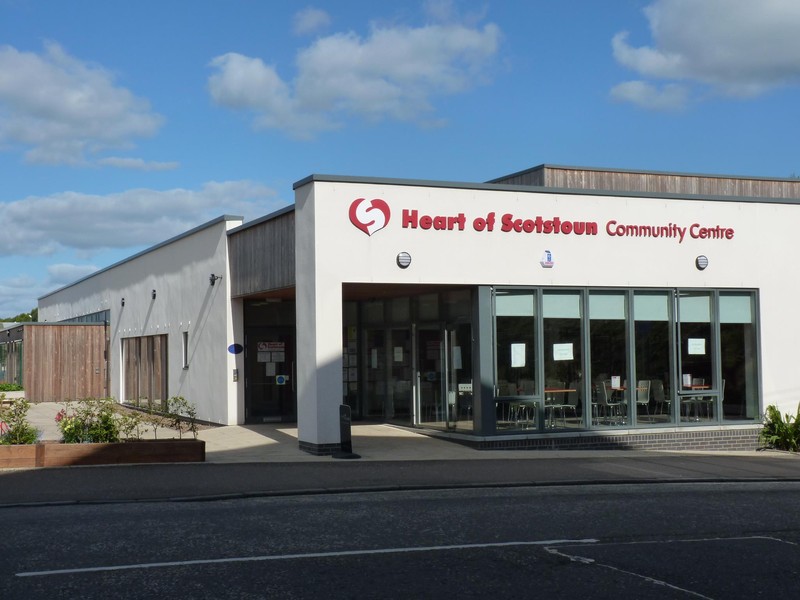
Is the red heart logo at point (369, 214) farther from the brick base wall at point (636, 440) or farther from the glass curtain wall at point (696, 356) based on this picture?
the glass curtain wall at point (696, 356)

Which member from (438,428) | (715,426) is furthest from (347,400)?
(715,426)

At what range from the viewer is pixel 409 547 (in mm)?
9109

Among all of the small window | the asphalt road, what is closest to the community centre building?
the small window

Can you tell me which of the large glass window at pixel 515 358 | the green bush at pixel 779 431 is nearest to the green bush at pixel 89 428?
the large glass window at pixel 515 358

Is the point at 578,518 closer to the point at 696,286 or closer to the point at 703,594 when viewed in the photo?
the point at 703,594

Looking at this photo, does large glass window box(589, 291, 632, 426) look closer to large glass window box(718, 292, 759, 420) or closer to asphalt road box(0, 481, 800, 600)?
large glass window box(718, 292, 759, 420)

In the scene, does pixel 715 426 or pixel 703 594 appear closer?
pixel 703 594

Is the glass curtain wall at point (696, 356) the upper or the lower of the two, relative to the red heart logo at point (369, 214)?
lower

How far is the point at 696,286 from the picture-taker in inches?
822

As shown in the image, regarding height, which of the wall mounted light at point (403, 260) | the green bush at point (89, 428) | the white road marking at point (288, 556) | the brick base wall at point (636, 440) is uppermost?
the wall mounted light at point (403, 260)

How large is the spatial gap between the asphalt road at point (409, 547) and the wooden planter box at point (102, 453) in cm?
377

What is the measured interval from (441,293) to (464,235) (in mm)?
1799

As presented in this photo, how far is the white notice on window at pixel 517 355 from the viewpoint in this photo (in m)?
19.2

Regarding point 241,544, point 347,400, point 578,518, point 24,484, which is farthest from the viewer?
point 347,400
